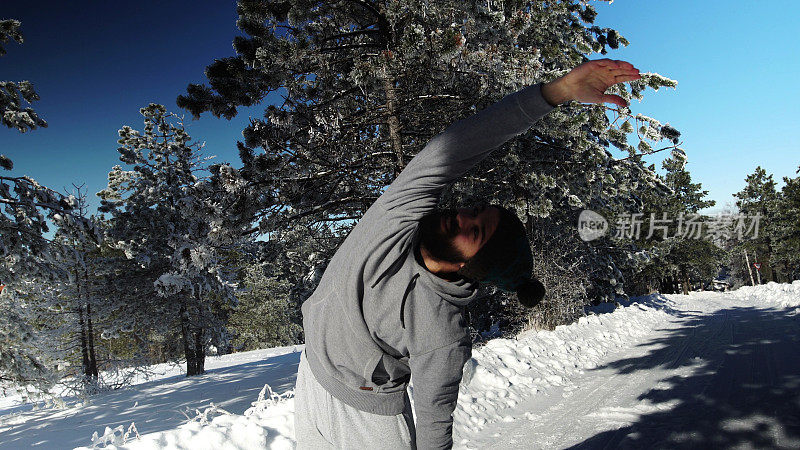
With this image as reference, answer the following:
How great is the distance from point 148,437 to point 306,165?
4461 millimetres

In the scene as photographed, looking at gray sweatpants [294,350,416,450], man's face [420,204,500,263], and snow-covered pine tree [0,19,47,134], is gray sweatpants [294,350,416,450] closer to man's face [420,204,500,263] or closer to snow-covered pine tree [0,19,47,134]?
man's face [420,204,500,263]

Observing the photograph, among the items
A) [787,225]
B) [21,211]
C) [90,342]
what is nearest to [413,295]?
[21,211]

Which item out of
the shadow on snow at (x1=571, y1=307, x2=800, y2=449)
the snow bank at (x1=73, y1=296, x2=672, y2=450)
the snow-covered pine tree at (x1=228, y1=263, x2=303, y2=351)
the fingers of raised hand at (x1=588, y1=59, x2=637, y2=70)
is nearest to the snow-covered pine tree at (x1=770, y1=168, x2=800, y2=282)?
the snow bank at (x1=73, y1=296, x2=672, y2=450)

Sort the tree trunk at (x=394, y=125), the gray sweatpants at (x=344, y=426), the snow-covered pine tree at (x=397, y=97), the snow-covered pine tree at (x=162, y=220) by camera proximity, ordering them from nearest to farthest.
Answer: the gray sweatpants at (x=344, y=426) → the snow-covered pine tree at (x=397, y=97) → the tree trunk at (x=394, y=125) → the snow-covered pine tree at (x=162, y=220)

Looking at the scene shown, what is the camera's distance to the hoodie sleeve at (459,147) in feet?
3.53

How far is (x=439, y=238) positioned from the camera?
1202mm

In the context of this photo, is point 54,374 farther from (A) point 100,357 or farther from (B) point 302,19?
(A) point 100,357

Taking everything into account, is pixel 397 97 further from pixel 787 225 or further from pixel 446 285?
pixel 787 225

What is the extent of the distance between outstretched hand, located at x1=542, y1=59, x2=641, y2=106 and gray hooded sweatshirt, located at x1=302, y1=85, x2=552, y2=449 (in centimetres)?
4

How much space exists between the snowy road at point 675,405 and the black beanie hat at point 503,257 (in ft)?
11.1

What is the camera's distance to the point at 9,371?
909 cm

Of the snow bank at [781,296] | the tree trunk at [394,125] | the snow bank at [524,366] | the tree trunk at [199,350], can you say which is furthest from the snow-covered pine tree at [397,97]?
the snow bank at [781,296]

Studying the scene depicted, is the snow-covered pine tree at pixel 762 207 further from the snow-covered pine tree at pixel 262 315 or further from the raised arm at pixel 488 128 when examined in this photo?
the raised arm at pixel 488 128

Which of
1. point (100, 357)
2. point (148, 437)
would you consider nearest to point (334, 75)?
point (148, 437)
